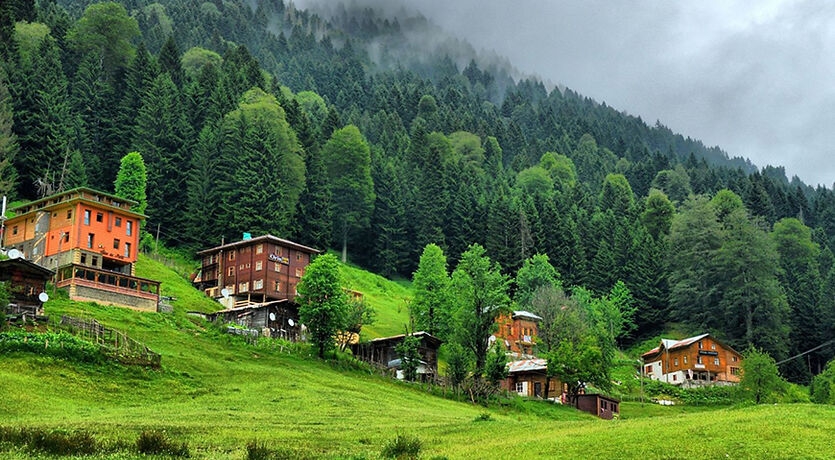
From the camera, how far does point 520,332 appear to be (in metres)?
109

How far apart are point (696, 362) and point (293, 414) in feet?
263

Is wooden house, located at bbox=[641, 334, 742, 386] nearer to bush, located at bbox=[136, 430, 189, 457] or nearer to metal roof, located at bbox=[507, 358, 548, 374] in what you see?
metal roof, located at bbox=[507, 358, 548, 374]

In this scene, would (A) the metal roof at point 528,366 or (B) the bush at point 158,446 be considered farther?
(A) the metal roof at point 528,366

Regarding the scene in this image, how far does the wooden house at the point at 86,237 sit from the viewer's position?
244 feet

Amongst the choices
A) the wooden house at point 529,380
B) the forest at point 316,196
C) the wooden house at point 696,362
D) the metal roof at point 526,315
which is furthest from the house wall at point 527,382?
the forest at point 316,196

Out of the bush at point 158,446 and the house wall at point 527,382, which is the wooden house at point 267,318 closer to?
the house wall at point 527,382

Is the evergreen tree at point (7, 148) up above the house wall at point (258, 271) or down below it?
above

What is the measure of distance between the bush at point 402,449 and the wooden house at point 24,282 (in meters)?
41.0

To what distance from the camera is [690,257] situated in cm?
13038

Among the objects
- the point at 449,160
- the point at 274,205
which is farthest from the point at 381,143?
the point at 274,205

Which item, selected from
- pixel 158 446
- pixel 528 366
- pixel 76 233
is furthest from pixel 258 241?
pixel 158 446

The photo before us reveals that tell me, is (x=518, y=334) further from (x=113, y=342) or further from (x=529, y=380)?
(x=113, y=342)

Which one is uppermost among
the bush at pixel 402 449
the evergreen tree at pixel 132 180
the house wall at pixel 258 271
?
the evergreen tree at pixel 132 180

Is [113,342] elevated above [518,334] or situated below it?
below
